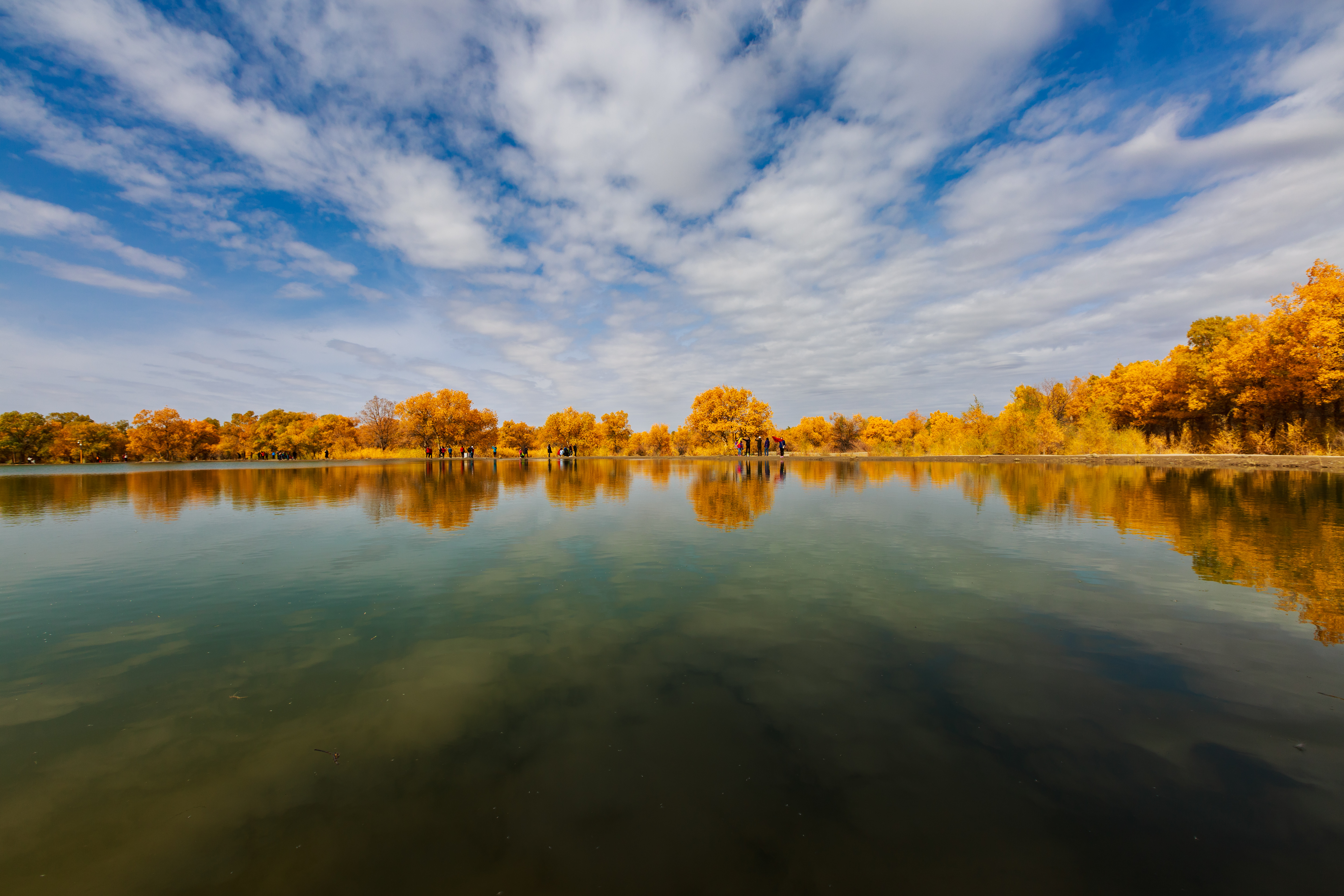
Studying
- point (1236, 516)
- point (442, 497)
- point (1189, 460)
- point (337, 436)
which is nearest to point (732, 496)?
point (442, 497)

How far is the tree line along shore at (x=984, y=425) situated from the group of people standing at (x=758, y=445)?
43cm

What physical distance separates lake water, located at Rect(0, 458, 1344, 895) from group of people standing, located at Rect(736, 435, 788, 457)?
51.7 meters

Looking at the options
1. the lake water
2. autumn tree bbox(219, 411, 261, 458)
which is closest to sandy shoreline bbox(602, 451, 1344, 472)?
the lake water

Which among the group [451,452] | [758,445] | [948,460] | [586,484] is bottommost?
[586,484]

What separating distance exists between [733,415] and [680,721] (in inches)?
2301

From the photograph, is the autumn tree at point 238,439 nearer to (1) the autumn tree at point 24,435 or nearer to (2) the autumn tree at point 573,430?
(1) the autumn tree at point 24,435

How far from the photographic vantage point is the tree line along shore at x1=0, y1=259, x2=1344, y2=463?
2647 centimetres

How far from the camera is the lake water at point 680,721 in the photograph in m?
2.21

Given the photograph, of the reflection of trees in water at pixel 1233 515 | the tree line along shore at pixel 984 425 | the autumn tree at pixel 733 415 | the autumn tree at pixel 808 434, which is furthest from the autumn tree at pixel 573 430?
the reflection of trees in water at pixel 1233 515

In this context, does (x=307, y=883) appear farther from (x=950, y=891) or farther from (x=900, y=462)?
(x=900, y=462)

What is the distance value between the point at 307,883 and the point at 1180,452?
44.5m

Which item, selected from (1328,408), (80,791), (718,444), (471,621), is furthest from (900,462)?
(80,791)

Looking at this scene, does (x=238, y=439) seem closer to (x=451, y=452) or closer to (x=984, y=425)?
(x=451, y=452)

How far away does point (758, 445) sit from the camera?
2456 inches
